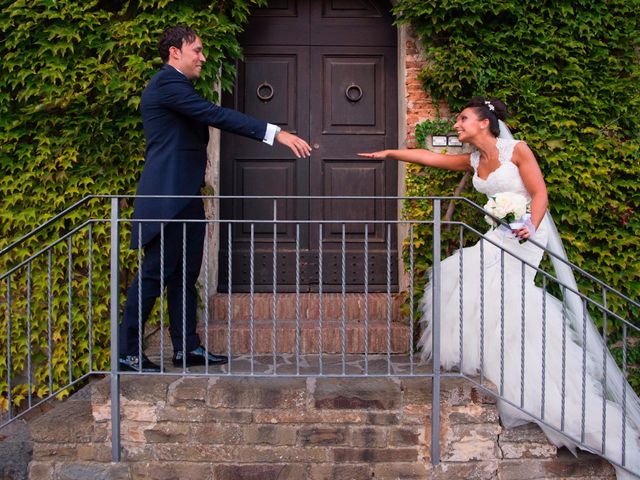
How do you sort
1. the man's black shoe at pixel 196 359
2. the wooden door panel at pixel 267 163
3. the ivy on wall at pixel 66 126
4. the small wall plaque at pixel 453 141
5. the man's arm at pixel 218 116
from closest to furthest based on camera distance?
the man's arm at pixel 218 116 < the man's black shoe at pixel 196 359 < the ivy on wall at pixel 66 126 < the small wall plaque at pixel 453 141 < the wooden door panel at pixel 267 163

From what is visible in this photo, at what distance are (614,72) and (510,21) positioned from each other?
0.87 metres

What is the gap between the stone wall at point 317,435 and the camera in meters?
3.88

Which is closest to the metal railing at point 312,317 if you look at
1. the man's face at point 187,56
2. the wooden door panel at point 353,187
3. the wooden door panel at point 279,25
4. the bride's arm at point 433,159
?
the wooden door panel at point 353,187

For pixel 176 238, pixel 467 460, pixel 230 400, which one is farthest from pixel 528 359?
pixel 176 238

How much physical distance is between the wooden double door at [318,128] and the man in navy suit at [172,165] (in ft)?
4.70

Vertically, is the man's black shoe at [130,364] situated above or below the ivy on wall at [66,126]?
below

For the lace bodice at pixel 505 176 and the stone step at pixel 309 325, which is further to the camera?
the stone step at pixel 309 325

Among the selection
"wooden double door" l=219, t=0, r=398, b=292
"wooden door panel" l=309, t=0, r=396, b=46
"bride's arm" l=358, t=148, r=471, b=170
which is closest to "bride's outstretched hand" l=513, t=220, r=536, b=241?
"bride's arm" l=358, t=148, r=471, b=170

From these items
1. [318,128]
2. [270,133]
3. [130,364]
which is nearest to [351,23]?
[318,128]

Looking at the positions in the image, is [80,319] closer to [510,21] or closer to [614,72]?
[510,21]

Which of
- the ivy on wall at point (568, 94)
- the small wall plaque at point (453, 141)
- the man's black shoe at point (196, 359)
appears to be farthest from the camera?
the small wall plaque at point (453, 141)

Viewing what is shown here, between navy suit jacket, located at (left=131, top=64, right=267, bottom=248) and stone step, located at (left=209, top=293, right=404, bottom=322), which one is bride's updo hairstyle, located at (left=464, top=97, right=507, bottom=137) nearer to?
navy suit jacket, located at (left=131, top=64, right=267, bottom=248)

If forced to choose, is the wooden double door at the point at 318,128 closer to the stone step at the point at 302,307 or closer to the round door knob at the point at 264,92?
the round door knob at the point at 264,92

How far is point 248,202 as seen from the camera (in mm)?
5719
